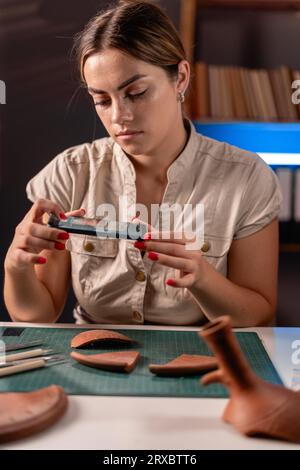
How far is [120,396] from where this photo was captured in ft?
3.01

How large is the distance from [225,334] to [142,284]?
635mm

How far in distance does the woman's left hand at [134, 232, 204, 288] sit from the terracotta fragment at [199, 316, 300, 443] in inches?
11.4

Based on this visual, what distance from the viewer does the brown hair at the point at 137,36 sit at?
1301 millimetres

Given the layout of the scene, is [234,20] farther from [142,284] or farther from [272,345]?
[272,345]

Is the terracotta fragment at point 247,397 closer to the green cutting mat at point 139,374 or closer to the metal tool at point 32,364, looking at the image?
the green cutting mat at point 139,374

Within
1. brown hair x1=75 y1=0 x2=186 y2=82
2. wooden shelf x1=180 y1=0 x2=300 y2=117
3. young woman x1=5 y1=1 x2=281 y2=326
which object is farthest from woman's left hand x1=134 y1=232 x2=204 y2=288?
wooden shelf x1=180 y1=0 x2=300 y2=117

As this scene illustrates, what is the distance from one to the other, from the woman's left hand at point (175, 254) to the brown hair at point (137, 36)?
385 millimetres

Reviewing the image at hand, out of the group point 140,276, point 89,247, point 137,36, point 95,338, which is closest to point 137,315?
point 140,276

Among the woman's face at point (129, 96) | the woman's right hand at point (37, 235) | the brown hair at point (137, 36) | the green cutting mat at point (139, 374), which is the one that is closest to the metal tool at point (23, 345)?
the green cutting mat at point (139, 374)

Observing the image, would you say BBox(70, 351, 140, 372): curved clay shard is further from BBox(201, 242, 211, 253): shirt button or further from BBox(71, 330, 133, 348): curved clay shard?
BBox(201, 242, 211, 253): shirt button

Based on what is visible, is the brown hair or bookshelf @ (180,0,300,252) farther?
bookshelf @ (180,0,300,252)

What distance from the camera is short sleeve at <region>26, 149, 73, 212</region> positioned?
1496mm
